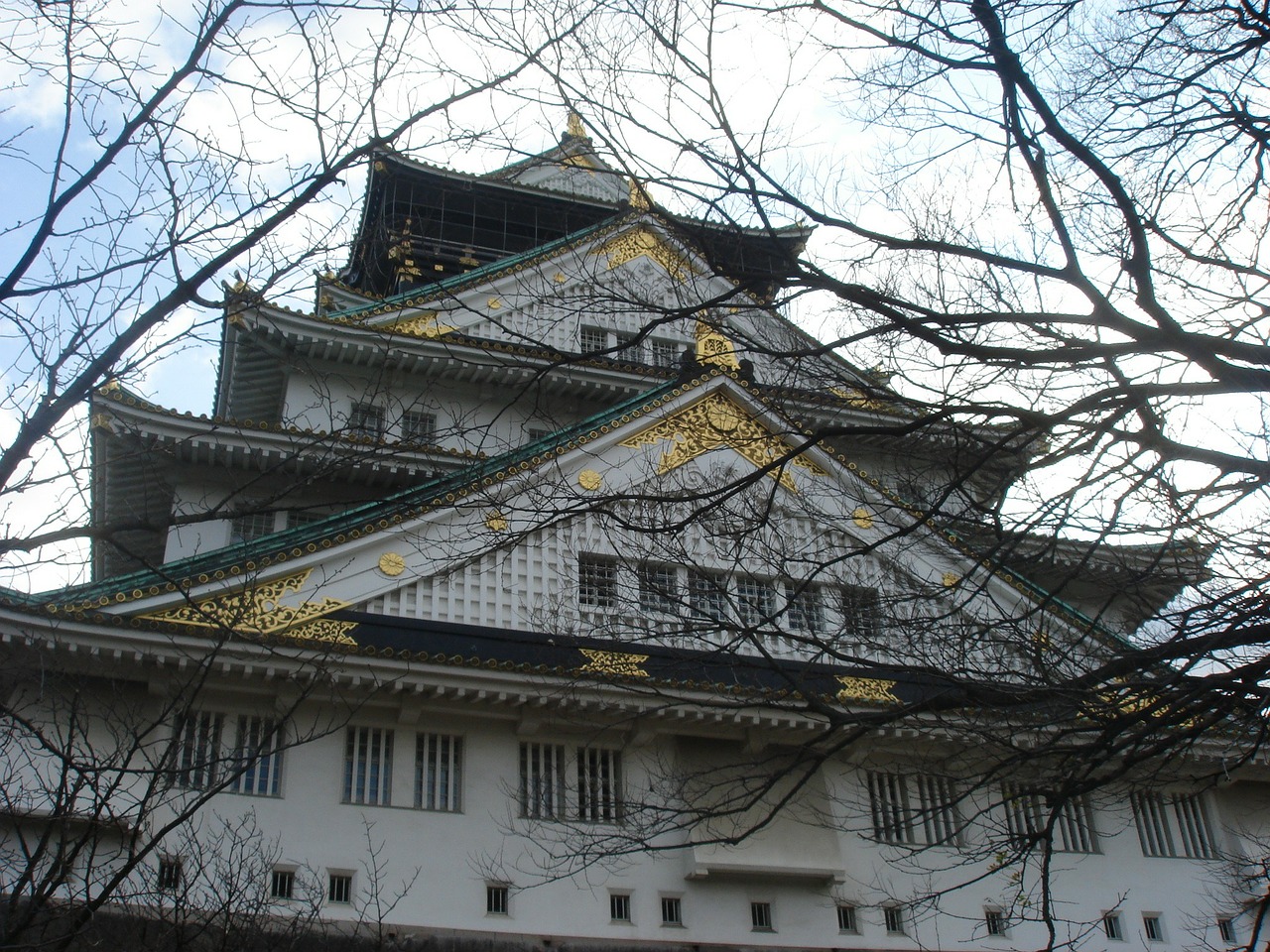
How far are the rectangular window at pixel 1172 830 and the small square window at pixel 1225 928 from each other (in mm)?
944

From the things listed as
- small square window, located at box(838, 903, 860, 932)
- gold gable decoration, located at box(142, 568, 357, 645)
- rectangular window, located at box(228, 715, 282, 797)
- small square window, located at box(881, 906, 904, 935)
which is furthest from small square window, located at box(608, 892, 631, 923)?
gold gable decoration, located at box(142, 568, 357, 645)

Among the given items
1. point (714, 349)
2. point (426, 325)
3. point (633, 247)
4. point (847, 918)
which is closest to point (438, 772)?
point (847, 918)

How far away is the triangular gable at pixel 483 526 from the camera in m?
12.2

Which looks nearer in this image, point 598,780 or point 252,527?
point 598,780

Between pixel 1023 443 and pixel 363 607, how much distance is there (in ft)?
27.5

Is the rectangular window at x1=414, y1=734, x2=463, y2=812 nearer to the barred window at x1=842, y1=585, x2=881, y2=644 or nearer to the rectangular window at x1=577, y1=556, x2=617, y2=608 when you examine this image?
the rectangular window at x1=577, y1=556, x2=617, y2=608

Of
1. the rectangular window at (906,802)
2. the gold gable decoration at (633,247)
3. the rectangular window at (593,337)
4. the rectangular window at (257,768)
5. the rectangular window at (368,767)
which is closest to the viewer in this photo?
the rectangular window at (257,768)

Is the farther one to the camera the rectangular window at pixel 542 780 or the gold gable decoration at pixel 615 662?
the gold gable decoration at pixel 615 662

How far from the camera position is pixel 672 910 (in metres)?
13.6

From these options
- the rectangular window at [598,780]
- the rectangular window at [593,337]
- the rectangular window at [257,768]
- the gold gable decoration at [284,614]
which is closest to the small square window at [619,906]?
the rectangular window at [598,780]

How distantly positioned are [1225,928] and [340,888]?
437 inches

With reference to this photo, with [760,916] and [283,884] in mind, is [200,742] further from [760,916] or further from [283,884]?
[760,916]

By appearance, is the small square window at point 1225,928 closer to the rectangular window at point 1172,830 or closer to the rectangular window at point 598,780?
the rectangular window at point 1172,830

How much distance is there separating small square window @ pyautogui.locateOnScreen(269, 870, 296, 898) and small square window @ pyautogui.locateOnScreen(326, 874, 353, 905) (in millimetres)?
365
